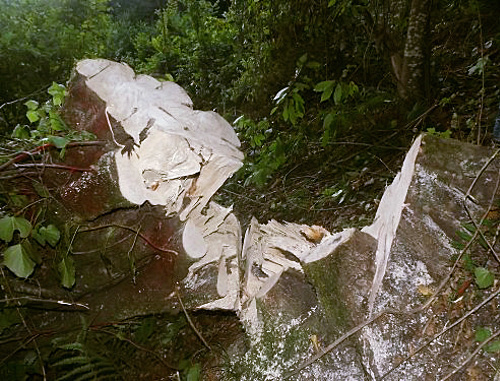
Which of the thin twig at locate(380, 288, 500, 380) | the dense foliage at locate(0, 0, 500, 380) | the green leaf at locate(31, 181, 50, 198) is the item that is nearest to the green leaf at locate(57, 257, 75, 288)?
the dense foliage at locate(0, 0, 500, 380)

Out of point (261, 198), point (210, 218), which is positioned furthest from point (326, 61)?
point (210, 218)

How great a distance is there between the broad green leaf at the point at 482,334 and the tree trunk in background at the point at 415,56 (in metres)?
2.56

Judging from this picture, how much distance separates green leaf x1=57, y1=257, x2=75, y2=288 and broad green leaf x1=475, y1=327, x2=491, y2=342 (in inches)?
58.3

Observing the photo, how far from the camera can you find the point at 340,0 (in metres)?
3.89

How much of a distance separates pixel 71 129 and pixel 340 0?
10.5ft

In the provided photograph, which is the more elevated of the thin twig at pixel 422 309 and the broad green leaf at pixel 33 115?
the broad green leaf at pixel 33 115

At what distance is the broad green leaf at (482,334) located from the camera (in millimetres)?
1269

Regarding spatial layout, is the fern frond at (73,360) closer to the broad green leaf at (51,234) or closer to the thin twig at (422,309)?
the broad green leaf at (51,234)

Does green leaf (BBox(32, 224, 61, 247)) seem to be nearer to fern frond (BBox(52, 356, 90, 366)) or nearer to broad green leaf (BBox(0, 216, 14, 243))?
broad green leaf (BBox(0, 216, 14, 243))

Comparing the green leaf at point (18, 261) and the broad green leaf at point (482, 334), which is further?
the green leaf at point (18, 261)

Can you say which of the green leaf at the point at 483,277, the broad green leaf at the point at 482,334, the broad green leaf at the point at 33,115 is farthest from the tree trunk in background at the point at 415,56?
the broad green leaf at the point at 33,115

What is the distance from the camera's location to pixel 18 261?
147 centimetres

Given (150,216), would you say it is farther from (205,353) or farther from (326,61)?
(326,61)

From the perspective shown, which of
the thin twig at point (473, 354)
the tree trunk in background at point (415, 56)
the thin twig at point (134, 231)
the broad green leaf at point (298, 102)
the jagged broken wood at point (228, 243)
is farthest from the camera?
the tree trunk in background at point (415, 56)
